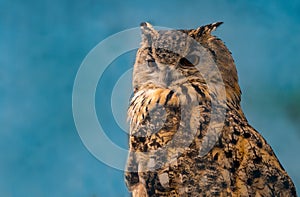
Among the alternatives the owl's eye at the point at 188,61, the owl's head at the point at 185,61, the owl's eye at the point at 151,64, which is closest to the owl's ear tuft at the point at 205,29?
the owl's head at the point at 185,61

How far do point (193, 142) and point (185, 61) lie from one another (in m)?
0.97

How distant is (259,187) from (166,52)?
1.31 meters

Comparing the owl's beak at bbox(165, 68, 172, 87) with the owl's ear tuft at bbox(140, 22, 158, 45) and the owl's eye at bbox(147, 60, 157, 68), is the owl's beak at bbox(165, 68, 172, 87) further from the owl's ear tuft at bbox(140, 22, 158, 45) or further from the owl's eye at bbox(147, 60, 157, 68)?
the owl's ear tuft at bbox(140, 22, 158, 45)

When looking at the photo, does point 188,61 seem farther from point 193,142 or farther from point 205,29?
point 193,142

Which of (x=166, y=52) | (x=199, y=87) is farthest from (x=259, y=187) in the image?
(x=166, y=52)

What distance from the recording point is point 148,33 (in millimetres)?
5477

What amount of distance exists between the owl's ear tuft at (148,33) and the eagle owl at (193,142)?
0.27 meters

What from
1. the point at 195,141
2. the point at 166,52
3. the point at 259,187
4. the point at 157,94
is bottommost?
the point at 259,187

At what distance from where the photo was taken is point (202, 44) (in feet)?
17.2

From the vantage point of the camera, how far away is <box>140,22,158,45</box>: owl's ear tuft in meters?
5.40

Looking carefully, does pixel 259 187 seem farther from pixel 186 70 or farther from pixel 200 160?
pixel 186 70

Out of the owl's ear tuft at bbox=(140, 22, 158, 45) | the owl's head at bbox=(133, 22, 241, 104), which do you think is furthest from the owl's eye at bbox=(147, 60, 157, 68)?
the owl's ear tuft at bbox=(140, 22, 158, 45)

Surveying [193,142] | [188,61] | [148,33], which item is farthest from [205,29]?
[193,142]

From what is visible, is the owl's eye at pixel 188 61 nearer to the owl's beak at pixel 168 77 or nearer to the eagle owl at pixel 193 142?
the eagle owl at pixel 193 142
